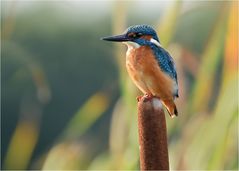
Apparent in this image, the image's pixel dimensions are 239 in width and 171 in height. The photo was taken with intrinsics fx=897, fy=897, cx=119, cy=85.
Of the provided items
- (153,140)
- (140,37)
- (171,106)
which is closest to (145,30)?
(140,37)

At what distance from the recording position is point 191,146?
2949mm

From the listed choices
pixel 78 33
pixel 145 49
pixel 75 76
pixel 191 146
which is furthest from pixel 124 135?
pixel 78 33

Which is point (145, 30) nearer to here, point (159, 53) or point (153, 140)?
point (159, 53)

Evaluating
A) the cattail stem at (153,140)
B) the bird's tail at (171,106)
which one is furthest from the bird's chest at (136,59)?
the cattail stem at (153,140)

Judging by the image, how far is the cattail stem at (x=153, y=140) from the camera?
166cm

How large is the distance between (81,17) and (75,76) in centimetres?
185

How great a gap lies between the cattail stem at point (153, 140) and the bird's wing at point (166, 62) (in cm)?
57

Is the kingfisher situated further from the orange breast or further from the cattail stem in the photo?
the cattail stem

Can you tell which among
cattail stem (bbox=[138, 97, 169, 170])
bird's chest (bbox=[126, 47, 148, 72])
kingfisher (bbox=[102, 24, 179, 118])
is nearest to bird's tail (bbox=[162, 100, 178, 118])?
kingfisher (bbox=[102, 24, 179, 118])

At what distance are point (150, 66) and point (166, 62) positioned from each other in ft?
0.14

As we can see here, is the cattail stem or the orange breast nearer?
the cattail stem

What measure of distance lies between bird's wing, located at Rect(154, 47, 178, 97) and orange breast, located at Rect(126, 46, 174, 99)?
0.01 meters

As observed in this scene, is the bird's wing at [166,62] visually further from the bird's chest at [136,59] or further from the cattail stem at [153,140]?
the cattail stem at [153,140]

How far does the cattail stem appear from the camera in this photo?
1.66 metres
